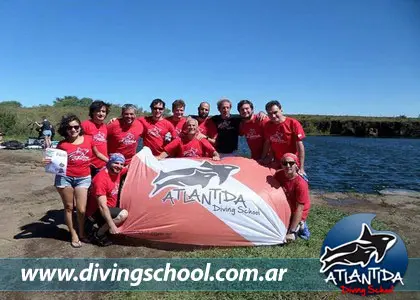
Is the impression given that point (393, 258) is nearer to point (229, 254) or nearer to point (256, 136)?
point (229, 254)

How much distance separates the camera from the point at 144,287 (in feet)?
13.7

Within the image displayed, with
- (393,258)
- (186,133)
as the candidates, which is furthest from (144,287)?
(393,258)

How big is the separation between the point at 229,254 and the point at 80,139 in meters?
2.82

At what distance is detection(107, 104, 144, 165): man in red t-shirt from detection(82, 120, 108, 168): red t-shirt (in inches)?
7.2

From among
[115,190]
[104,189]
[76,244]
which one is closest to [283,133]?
[115,190]

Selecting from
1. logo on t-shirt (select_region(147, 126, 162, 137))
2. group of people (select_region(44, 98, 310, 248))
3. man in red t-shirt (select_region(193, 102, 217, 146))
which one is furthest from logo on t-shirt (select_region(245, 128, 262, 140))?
logo on t-shirt (select_region(147, 126, 162, 137))

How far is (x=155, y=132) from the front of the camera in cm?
646

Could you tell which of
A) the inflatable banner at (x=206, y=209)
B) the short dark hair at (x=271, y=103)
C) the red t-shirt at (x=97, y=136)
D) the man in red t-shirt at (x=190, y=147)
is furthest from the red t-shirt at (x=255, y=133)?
the red t-shirt at (x=97, y=136)

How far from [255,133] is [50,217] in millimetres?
4467

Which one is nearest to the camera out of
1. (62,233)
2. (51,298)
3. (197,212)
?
(51,298)

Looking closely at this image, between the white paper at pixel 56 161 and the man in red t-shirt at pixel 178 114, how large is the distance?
2.24m

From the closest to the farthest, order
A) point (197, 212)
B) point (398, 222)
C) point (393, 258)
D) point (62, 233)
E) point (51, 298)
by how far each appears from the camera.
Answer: point (51, 298), point (393, 258), point (197, 212), point (62, 233), point (398, 222)

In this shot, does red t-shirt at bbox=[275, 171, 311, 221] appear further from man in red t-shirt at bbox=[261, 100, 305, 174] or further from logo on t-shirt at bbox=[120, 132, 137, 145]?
logo on t-shirt at bbox=[120, 132, 137, 145]

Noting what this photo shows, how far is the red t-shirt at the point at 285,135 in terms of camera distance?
19.0ft
